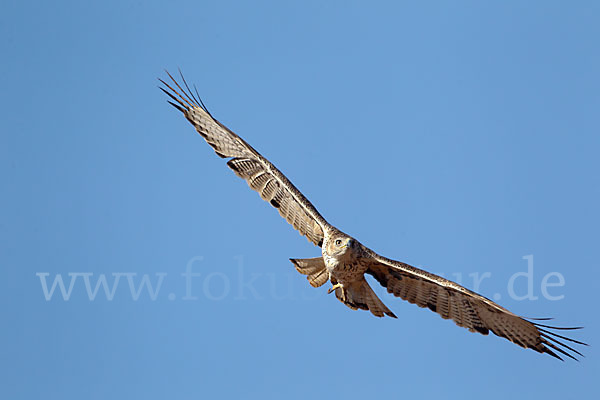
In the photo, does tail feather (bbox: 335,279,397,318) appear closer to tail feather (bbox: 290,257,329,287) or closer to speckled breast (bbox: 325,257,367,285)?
speckled breast (bbox: 325,257,367,285)

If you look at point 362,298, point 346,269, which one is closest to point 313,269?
point 346,269

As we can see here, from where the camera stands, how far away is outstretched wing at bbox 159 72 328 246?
13.0 meters

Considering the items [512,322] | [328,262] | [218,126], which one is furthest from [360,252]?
[218,126]

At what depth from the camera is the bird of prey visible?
11.9m

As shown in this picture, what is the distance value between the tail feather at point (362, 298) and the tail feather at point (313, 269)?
0.99 feet

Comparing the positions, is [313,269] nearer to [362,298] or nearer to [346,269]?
[346,269]

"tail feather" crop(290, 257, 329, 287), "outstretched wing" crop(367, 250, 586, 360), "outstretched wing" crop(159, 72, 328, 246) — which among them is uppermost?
"outstretched wing" crop(159, 72, 328, 246)

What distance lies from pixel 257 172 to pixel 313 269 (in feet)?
5.96

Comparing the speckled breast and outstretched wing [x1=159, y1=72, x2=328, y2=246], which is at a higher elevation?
outstretched wing [x1=159, y1=72, x2=328, y2=246]

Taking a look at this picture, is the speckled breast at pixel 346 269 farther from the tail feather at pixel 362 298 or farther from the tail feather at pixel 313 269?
the tail feather at pixel 313 269

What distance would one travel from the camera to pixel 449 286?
11.7m

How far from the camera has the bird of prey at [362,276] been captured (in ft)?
39.0

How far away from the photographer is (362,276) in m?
12.4

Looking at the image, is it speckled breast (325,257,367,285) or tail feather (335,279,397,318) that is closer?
speckled breast (325,257,367,285)
